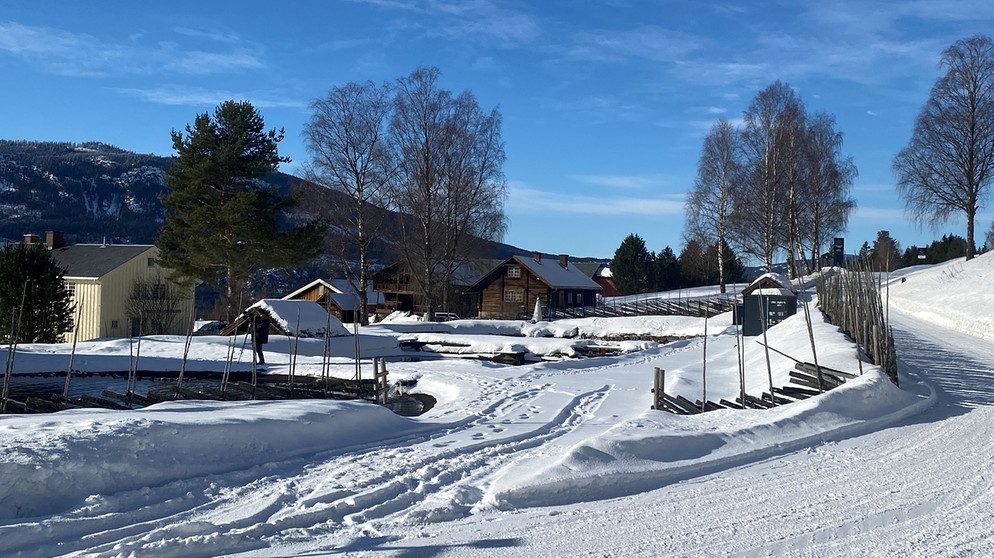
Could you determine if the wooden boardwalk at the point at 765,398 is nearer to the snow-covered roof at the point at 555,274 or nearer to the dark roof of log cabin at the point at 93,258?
the dark roof of log cabin at the point at 93,258

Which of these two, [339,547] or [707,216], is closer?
[339,547]

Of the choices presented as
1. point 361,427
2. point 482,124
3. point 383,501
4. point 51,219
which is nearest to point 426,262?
point 482,124

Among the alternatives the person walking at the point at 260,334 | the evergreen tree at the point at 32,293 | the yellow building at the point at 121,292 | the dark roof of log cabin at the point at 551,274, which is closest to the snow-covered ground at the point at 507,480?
the person walking at the point at 260,334

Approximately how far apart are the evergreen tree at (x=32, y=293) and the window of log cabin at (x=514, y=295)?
2671 cm

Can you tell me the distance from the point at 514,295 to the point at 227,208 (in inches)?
888

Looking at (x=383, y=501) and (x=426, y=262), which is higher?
(x=426, y=262)

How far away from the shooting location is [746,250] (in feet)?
150

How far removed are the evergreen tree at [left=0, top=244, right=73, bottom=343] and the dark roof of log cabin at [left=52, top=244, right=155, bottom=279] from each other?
776 cm

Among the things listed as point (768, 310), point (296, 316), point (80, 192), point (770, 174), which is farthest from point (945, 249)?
point (80, 192)

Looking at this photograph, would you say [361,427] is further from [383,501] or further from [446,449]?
[383,501]

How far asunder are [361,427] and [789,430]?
5.36 metres

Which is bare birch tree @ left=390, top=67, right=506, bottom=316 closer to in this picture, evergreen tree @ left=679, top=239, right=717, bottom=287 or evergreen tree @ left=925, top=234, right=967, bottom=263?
evergreen tree @ left=679, top=239, right=717, bottom=287

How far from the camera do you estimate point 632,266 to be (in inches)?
2453

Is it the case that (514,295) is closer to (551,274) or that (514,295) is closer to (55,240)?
(551,274)
